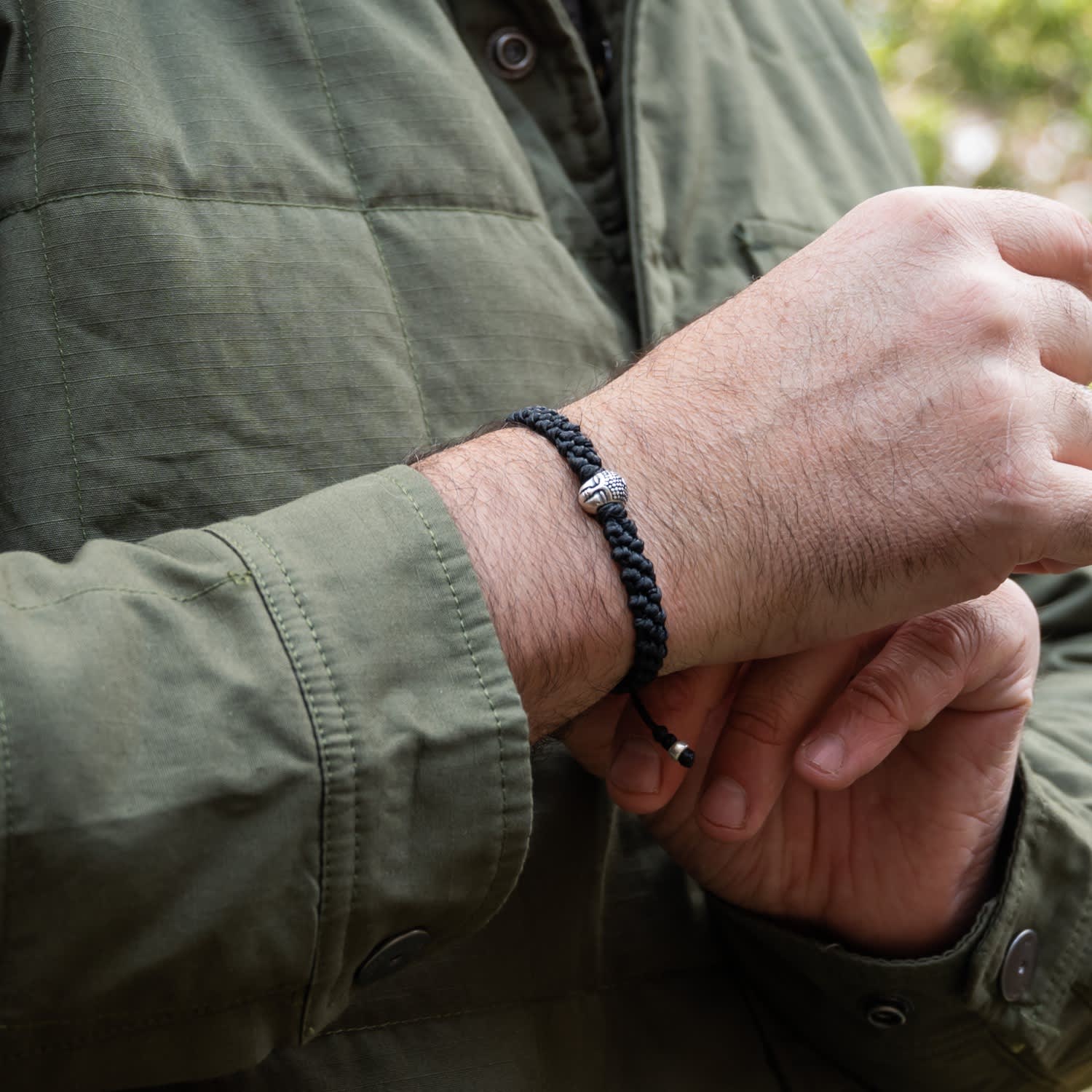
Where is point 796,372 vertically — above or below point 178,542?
above

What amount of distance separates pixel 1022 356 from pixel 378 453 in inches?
26.0

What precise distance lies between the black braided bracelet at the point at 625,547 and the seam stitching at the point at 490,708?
0.53ft

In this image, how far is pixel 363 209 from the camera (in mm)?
1291

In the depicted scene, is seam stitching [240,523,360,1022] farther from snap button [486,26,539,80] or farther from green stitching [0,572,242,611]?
snap button [486,26,539,80]

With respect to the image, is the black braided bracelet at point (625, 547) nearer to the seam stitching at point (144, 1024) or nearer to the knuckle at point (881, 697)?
the knuckle at point (881, 697)

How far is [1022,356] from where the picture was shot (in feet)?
3.73

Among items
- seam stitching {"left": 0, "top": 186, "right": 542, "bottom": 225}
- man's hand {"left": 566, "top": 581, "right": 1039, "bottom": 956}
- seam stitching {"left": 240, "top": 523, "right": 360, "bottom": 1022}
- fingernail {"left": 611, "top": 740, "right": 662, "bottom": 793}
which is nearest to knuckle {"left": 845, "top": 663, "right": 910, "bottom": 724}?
man's hand {"left": 566, "top": 581, "right": 1039, "bottom": 956}

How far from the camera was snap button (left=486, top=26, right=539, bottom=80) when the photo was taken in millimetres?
1479

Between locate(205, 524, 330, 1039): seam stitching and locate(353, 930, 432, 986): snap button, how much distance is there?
0.05 meters

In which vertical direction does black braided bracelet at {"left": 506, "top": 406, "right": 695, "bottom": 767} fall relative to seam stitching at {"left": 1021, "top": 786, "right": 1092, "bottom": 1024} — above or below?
above

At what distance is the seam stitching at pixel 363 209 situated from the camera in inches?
50.2

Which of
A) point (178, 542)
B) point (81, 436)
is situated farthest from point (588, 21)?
point (178, 542)

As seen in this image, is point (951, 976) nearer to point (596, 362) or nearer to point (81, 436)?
point (596, 362)

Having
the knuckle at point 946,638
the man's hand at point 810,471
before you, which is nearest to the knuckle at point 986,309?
the man's hand at point 810,471
